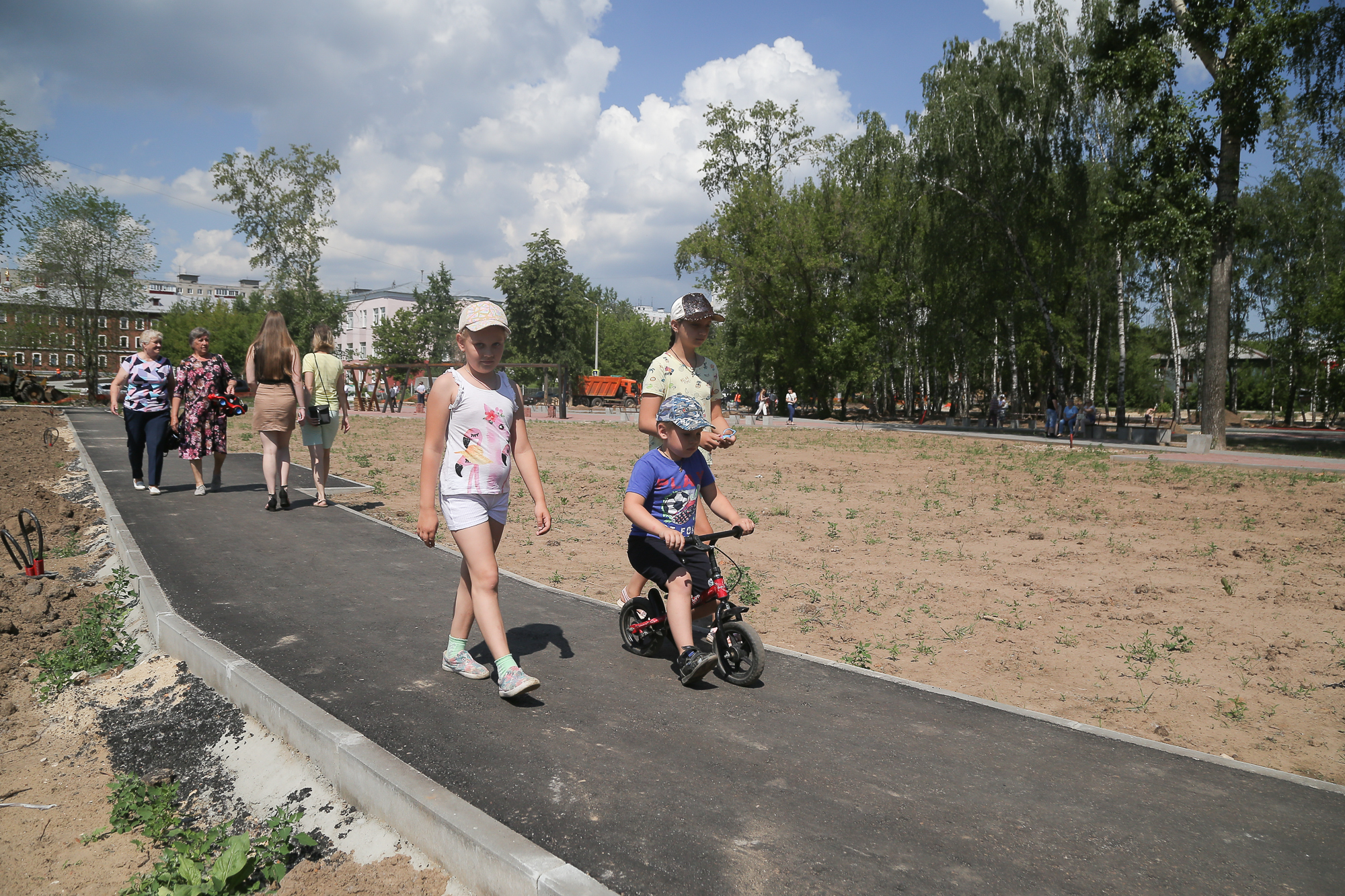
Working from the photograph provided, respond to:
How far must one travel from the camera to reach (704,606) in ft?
15.2

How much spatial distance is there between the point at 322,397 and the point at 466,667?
6181 millimetres

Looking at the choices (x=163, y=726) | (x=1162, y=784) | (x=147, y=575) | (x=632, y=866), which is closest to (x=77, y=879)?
(x=163, y=726)

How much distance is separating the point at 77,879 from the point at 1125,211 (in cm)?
2816

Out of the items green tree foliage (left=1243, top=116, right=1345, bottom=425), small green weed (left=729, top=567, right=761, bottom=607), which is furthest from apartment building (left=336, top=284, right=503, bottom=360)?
small green weed (left=729, top=567, right=761, bottom=607)

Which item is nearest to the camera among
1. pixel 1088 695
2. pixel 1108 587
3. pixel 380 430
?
pixel 1088 695

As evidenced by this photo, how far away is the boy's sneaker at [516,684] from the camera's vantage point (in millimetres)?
3977

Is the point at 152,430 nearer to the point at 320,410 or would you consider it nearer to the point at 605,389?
the point at 320,410

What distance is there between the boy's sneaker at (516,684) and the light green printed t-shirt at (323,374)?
6.44 meters

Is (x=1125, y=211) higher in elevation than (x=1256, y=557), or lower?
higher

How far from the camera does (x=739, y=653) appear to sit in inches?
177

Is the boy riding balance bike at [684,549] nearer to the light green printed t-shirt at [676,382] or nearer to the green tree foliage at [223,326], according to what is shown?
the light green printed t-shirt at [676,382]

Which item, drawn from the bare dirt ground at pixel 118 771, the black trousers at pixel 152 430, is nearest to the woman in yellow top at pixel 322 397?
the black trousers at pixel 152 430

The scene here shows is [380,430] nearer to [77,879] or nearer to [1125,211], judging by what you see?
[1125,211]

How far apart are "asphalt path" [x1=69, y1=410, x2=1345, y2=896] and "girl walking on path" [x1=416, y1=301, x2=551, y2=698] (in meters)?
0.45
